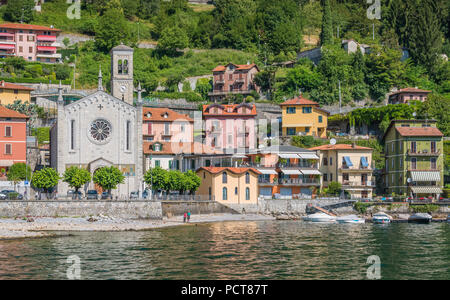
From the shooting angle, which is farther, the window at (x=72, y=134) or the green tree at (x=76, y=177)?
the window at (x=72, y=134)

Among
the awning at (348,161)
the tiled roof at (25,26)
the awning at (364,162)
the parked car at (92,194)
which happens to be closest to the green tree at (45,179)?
the parked car at (92,194)

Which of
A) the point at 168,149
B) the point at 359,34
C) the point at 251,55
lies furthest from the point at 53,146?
the point at 359,34

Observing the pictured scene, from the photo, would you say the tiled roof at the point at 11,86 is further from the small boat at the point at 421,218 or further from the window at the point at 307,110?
the small boat at the point at 421,218

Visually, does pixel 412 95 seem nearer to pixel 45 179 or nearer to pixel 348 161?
pixel 348 161

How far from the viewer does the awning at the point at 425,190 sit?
76625mm

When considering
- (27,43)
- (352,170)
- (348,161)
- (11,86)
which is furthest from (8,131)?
(27,43)

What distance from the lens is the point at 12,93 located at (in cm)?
9344

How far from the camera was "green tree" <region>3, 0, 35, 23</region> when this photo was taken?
128625mm

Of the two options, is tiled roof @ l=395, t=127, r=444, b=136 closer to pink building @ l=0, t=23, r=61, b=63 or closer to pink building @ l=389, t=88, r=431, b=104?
pink building @ l=389, t=88, r=431, b=104

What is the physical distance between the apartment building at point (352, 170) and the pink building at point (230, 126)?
43.2 ft

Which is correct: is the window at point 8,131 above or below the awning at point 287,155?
above

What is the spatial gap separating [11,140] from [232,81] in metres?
44.9

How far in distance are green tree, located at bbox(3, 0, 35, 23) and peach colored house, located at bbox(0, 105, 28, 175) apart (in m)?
60.4
